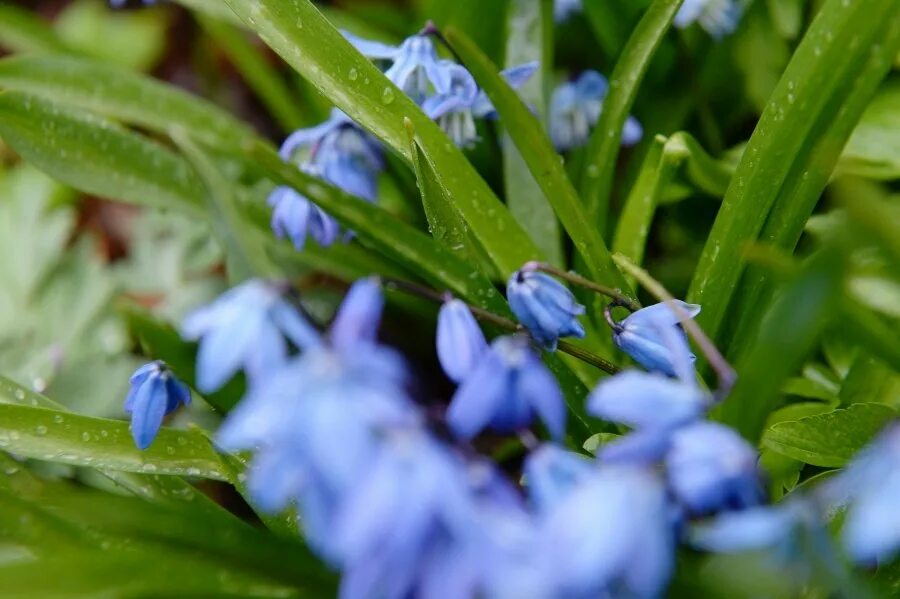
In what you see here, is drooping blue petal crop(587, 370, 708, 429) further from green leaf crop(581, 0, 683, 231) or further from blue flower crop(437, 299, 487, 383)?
green leaf crop(581, 0, 683, 231)

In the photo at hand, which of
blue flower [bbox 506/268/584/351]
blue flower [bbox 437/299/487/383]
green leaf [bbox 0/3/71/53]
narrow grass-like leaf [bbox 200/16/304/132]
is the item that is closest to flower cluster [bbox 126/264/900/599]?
blue flower [bbox 437/299/487/383]

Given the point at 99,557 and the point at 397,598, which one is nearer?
the point at 397,598

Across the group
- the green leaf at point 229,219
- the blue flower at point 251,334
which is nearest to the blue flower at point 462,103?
the green leaf at point 229,219

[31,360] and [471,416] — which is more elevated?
[471,416]

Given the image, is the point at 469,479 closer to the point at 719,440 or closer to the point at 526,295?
the point at 719,440

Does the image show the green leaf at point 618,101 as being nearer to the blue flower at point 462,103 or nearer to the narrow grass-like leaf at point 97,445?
the blue flower at point 462,103

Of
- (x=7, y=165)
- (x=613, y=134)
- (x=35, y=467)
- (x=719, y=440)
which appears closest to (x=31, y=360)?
(x=35, y=467)
